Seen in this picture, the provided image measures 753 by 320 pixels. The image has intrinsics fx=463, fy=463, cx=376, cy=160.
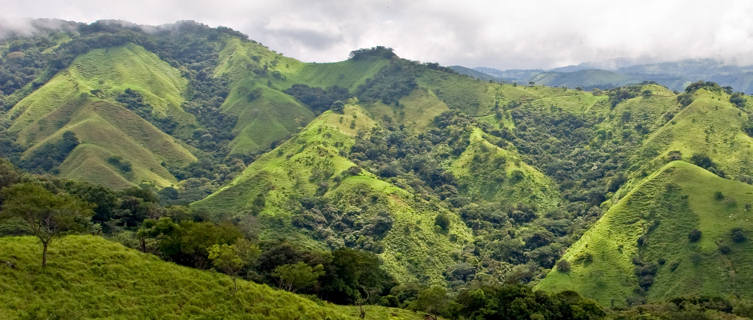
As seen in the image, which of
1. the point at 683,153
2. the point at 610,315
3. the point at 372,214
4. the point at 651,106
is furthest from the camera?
the point at 651,106

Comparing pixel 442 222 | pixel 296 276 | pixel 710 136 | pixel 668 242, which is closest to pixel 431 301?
pixel 296 276

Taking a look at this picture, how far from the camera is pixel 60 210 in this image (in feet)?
151

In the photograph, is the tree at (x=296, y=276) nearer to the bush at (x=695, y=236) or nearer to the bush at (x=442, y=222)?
the bush at (x=442, y=222)

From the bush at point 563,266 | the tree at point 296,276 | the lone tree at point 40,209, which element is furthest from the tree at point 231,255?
the bush at point 563,266

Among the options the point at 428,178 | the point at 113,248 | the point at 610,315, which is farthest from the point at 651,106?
the point at 113,248

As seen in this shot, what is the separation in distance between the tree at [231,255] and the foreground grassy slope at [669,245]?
72.5 meters

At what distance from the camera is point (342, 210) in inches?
5645

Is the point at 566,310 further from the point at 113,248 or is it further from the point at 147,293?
the point at 113,248

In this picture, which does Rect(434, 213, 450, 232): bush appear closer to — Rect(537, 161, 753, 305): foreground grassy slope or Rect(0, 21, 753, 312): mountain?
Rect(0, 21, 753, 312): mountain

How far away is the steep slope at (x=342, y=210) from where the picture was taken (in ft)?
404

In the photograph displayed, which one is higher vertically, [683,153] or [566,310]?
[683,153]

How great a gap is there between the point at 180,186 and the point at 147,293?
14120cm

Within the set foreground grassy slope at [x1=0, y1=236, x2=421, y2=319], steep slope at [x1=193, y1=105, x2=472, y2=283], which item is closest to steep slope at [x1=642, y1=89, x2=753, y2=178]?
steep slope at [x1=193, y1=105, x2=472, y2=283]

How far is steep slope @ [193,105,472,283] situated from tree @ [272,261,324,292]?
49.7m
